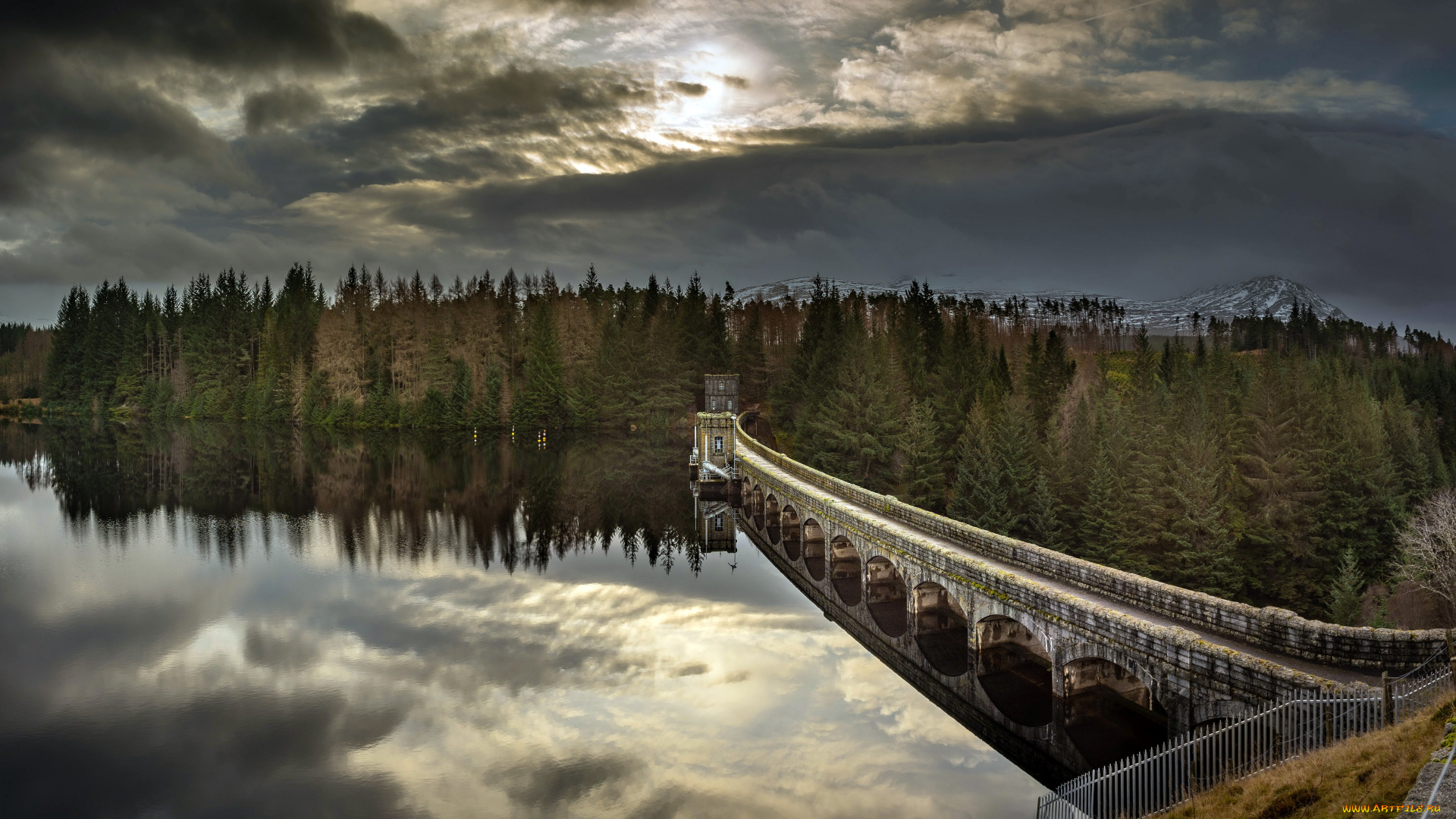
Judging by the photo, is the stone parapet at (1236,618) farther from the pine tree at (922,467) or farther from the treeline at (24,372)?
the treeline at (24,372)

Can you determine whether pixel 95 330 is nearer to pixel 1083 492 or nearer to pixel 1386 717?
pixel 1083 492

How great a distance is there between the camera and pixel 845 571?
3938 cm

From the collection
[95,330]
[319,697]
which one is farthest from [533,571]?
[95,330]

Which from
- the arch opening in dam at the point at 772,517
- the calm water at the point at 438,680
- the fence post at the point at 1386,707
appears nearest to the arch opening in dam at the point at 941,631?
the calm water at the point at 438,680

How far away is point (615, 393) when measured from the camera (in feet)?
361

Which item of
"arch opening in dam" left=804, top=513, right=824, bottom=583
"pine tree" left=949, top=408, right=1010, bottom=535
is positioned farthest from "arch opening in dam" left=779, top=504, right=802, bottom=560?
"pine tree" left=949, top=408, right=1010, bottom=535

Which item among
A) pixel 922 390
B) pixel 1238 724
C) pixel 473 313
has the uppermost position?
pixel 473 313

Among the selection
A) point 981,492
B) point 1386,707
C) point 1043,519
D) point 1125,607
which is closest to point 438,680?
point 1125,607

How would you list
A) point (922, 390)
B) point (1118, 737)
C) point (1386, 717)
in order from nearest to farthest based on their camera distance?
point (1386, 717) → point (1118, 737) → point (922, 390)

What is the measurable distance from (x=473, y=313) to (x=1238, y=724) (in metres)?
118

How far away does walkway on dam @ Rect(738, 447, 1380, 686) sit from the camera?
1644 cm

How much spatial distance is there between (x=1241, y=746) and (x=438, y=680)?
79.7ft

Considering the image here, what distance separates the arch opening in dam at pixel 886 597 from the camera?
31.5m

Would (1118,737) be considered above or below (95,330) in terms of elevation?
below
